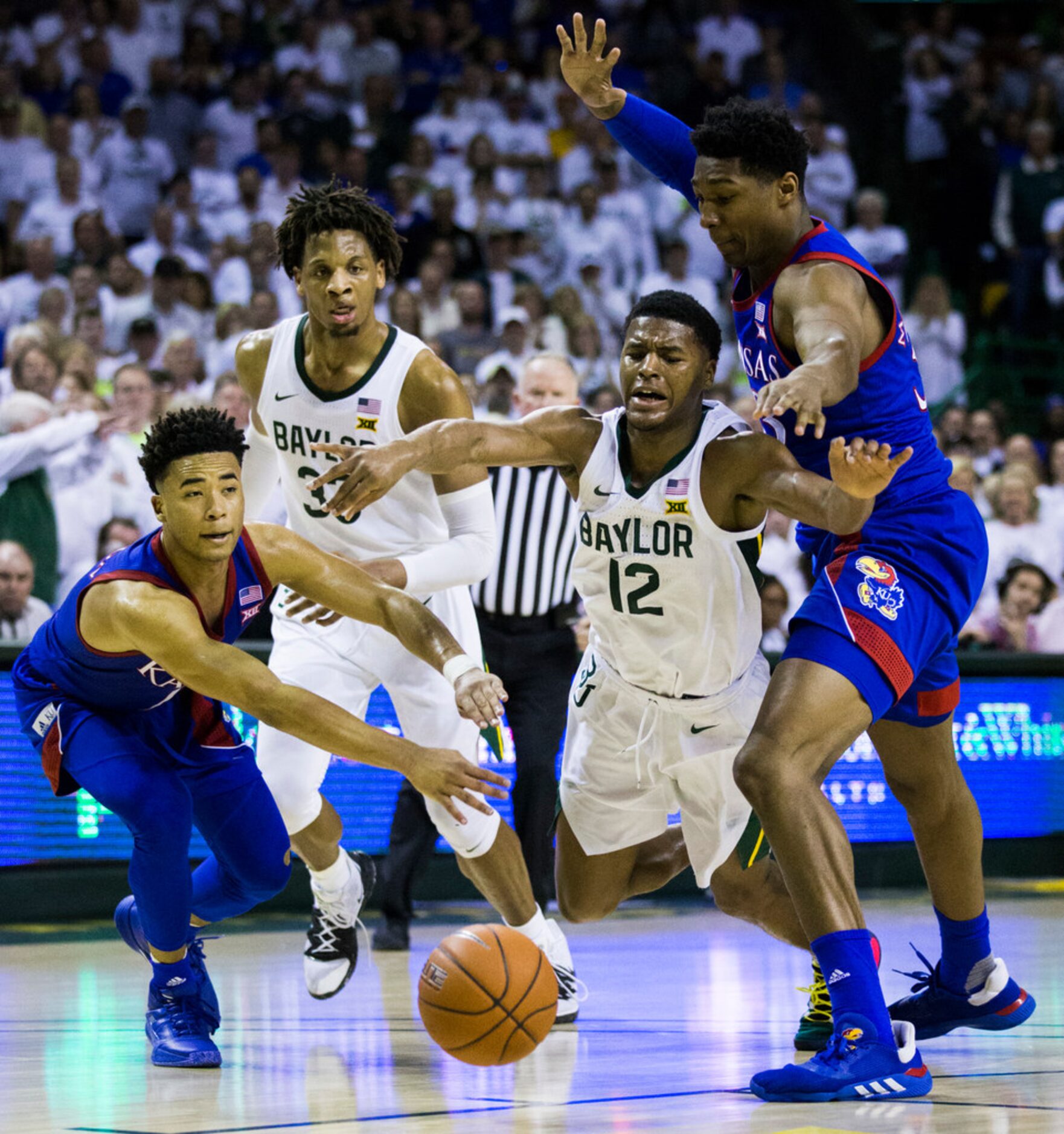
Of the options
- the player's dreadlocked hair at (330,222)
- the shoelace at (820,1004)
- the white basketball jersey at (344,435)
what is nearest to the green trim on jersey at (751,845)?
the shoelace at (820,1004)

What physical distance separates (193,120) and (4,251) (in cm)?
237

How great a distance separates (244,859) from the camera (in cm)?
489

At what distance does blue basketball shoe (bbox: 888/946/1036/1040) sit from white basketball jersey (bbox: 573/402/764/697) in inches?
38.8

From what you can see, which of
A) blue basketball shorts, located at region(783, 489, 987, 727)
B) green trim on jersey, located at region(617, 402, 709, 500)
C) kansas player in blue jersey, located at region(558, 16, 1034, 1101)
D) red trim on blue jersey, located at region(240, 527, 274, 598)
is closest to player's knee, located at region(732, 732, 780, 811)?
kansas player in blue jersey, located at region(558, 16, 1034, 1101)

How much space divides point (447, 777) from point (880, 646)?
1.07 m

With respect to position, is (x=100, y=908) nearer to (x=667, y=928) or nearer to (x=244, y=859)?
(x=667, y=928)

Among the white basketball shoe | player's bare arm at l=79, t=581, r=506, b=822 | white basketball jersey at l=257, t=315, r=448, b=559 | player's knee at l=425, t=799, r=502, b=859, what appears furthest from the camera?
the white basketball shoe

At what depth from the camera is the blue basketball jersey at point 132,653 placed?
15.3 ft

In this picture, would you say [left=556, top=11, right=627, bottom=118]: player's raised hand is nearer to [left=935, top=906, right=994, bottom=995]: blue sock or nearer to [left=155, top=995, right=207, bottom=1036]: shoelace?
[left=935, top=906, right=994, bottom=995]: blue sock

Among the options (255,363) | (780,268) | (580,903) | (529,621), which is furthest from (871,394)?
(529,621)

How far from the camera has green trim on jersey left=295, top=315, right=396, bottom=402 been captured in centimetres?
559

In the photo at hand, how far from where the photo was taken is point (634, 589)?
481cm

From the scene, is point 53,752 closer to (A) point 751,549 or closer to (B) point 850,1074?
(A) point 751,549

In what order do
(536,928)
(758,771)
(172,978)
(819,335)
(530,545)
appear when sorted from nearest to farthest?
(758,771)
(819,335)
(172,978)
(536,928)
(530,545)
